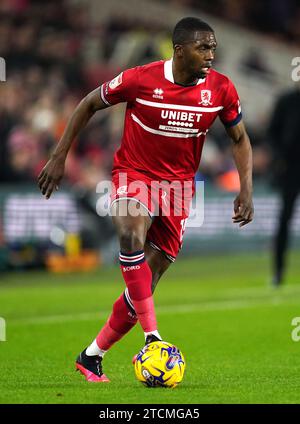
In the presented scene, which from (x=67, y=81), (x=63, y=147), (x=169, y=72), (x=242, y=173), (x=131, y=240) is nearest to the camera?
(x=131, y=240)

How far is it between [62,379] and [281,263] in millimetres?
7559

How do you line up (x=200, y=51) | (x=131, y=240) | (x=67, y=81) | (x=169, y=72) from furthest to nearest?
1. (x=67, y=81)
2. (x=169, y=72)
3. (x=200, y=51)
4. (x=131, y=240)

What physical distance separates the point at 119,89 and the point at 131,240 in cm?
108

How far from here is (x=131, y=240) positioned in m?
7.16

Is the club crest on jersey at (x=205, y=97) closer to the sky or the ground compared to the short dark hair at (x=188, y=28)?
closer to the ground

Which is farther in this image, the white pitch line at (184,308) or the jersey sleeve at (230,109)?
the white pitch line at (184,308)

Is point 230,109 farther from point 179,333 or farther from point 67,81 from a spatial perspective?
point 67,81

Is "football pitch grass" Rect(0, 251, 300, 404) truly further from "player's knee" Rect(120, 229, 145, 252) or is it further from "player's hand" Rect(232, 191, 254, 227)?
"player's hand" Rect(232, 191, 254, 227)

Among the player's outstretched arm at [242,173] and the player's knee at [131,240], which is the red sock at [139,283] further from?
the player's outstretched arm at [242,173]

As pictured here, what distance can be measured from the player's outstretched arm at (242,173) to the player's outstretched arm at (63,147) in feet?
3.15

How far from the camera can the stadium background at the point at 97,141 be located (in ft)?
55.6

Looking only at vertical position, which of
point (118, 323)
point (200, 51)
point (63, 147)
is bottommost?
point (118, 323)

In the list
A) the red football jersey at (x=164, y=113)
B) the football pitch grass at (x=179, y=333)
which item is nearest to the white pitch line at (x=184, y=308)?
the football pitch grass at (x=179, y=333)

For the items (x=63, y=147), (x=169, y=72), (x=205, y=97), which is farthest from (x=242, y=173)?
(x=63, y=147)
